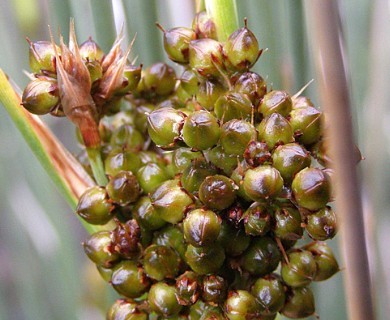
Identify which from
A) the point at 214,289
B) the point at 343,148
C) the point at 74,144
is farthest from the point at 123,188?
the point at 74,144

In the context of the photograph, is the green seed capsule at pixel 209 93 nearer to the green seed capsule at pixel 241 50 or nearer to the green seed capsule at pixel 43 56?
the green seed capsule at pixel 241 50

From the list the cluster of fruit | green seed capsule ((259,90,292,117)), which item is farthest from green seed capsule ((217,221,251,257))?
green seed capsule ((259,90,292,117))

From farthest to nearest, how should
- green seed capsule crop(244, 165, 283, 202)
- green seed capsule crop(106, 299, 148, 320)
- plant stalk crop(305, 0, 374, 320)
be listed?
green seed capsule crop(106, 299, 148, 320)
green seed capsule crop(244, 165, 283, 202)
plant stalk crop(305, 0, 374, 320)

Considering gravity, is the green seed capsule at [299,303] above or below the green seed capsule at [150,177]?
below

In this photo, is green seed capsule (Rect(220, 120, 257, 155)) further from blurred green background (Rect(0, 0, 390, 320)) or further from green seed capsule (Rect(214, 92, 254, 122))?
blurred green background (Rect(0, 0, 390, 320))

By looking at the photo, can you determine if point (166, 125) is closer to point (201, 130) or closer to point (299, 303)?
point (201, 130)

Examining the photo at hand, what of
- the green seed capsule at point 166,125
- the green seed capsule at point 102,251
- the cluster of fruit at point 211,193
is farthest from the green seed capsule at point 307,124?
the green seed capsule at point 102,251

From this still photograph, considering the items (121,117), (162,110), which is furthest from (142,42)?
(162,110)
